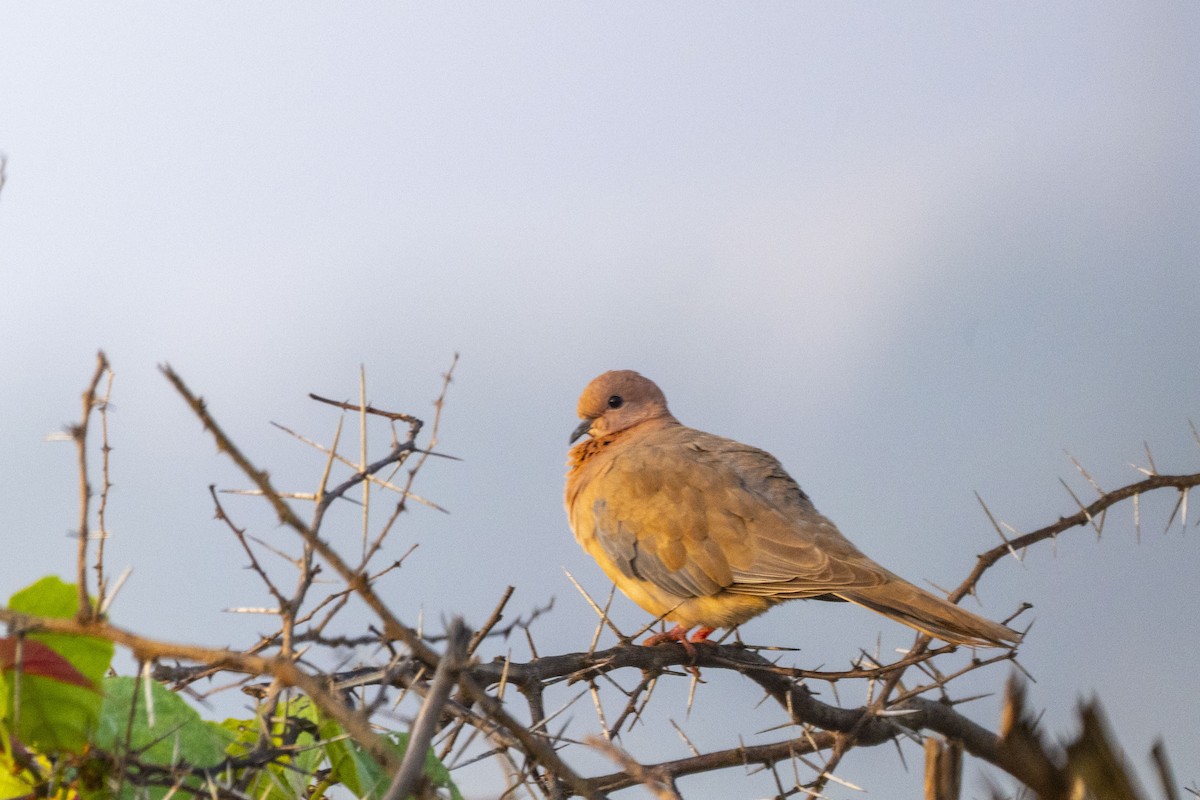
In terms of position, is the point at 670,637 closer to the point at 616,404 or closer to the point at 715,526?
the point at 715,526

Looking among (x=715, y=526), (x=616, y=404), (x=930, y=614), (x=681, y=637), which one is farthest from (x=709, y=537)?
(x=616, y=404)

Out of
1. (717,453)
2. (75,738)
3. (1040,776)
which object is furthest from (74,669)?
(717,453)

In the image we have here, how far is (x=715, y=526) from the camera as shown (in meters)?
4.54

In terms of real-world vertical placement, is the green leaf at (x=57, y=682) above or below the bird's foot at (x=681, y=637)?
below

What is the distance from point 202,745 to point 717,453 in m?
3.46

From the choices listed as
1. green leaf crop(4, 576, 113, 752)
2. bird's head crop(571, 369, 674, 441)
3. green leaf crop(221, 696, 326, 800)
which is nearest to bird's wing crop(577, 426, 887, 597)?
bird's head crop(571, 369, 674, 441)

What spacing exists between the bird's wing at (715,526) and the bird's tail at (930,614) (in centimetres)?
8

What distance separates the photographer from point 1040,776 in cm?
135

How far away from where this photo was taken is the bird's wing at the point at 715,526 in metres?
4.31

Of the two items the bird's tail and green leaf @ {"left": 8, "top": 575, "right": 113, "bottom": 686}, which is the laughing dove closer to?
the bird's tail

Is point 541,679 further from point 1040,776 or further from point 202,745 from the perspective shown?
point 1040,776

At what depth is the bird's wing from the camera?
4.31 metres

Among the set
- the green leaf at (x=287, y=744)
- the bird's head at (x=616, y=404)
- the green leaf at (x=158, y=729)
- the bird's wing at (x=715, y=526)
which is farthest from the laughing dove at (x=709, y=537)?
the green leaf at (x=158, y=729)

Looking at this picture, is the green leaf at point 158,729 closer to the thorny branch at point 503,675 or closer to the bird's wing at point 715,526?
the thorny branch at point 503,675
